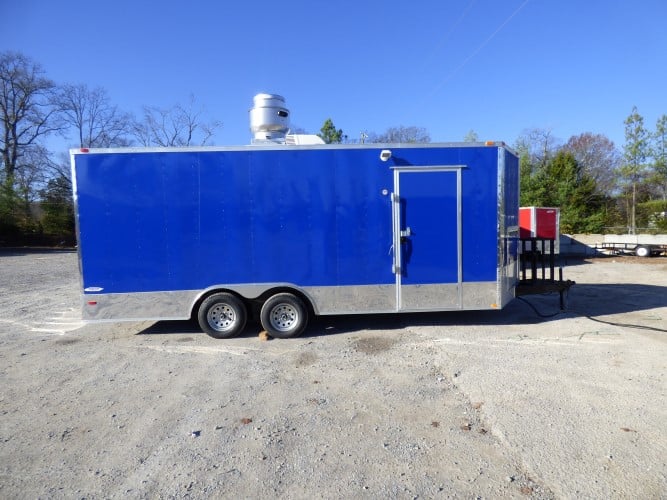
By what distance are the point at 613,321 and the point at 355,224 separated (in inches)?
190

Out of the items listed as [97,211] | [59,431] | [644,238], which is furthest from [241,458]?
[644,238]

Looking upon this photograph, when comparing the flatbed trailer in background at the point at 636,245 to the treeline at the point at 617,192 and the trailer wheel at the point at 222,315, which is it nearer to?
the treeline at the point at 617,192

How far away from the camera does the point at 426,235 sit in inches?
238

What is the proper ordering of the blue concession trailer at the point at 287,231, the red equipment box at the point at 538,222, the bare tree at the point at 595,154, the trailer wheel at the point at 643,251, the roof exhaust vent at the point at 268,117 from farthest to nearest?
the bare tree at the point at 595,154 < the trailer wheel at the point at 643,251 < the red equipment box at the point at 538,222 < the roof exhaust vent at the point at 268,117 < the blue concession trailer at the point at 287,231

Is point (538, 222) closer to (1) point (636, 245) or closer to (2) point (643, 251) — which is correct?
(2) point (643, 251)

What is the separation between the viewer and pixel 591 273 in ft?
45.0

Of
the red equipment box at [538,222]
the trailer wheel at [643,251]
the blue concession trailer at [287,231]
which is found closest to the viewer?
the blue concession trailer at [287,231]

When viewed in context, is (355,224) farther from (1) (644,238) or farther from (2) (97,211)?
(1) (644,238)

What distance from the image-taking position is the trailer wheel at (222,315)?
235 inches

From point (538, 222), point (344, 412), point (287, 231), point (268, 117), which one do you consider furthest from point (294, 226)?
point (538, 222)

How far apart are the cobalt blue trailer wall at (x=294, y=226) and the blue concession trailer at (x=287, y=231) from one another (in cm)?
2

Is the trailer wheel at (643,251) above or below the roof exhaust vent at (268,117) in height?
below

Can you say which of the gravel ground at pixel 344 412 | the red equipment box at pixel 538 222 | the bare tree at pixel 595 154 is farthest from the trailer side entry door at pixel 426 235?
the bare tree at pixel 595 154

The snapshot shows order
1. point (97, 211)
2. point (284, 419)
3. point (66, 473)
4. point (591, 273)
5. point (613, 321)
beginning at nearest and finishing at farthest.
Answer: point (66, 473), point (284, 419), point (97, 211), point (613, 321), point (591, 273)
